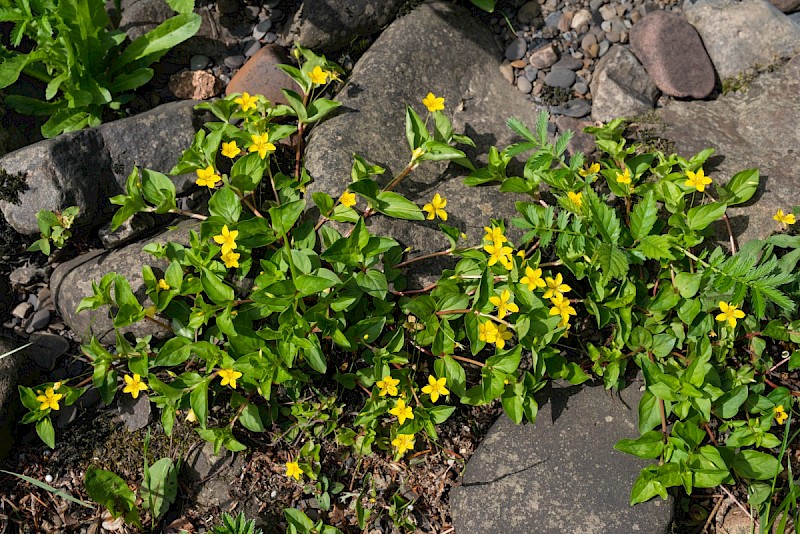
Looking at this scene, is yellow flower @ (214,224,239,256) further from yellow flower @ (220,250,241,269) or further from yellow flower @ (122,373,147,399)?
yellow flower @ (122,373,147,399)

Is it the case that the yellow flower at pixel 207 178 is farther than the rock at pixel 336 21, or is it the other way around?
the rock at pixel 336 21

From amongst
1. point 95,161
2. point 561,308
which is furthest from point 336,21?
point 561,308

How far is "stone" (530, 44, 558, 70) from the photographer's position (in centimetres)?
482

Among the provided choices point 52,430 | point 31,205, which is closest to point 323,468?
point 52,430

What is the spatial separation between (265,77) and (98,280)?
5.38ft

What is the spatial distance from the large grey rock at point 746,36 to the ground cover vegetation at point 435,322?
1154 mm

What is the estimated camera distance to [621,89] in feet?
15.0

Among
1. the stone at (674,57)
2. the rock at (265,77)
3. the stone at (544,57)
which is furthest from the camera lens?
the stone at (544,57)

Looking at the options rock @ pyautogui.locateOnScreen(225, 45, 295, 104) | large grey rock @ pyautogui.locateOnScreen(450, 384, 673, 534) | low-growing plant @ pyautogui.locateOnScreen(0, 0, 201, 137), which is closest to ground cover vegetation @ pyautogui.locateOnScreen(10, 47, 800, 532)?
large grey rock @ pyautogui.locateOnScreen(450, 384, 673, 534)

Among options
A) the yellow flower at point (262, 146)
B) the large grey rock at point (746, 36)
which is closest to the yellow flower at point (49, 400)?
the yellow flower at point (262, 146)

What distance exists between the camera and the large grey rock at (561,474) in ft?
11.4

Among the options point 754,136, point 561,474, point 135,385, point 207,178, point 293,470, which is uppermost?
point 207,178

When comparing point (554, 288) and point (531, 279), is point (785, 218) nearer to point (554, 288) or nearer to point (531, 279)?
point (554, 288)

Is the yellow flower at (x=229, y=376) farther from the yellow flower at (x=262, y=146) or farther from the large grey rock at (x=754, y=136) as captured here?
the large grey rock at (x=754, y=136)
